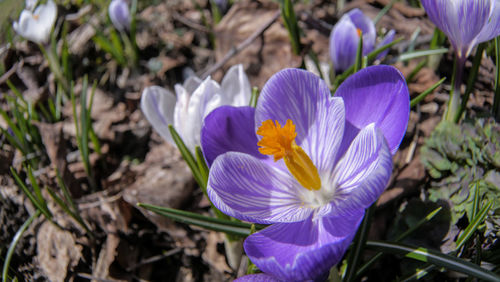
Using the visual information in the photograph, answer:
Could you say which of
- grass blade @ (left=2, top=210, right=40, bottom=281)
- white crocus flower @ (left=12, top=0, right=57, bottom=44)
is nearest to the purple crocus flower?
grass blade @ (left=2, top=210, right=40, bottom=281)

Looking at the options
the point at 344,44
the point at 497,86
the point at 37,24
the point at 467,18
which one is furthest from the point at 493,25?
the point at 37,24

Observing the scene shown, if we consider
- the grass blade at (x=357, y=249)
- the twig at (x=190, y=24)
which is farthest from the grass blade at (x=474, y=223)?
the twig at (x=190, y=24)

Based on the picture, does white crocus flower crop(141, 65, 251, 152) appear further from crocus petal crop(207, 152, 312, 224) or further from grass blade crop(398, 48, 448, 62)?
grass blade crop(398, 48, 448, 62)

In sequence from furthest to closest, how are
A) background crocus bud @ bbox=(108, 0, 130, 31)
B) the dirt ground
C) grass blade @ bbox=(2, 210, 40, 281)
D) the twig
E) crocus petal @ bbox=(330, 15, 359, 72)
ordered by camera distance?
the twig → background crocus bud @ bbox=(108, 0, 130, 31) → crocus petal @ bbox=(330, 15, 359, 72) → the dirt ground → grass blade @ bbox=(2, 210, 40, 281)

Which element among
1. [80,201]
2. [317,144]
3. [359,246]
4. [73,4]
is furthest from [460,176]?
[73,4]

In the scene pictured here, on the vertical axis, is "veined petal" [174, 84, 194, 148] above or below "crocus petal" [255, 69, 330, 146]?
below

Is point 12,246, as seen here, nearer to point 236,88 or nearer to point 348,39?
point 236,88
